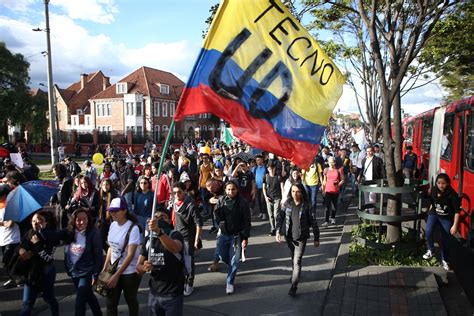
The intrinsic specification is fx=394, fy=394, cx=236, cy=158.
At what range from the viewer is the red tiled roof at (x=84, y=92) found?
186 feet

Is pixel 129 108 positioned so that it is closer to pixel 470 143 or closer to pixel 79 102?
pixel 79 102

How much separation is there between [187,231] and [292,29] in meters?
3.18

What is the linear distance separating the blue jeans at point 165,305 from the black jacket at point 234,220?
2066 mm

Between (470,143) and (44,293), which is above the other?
(470,143)

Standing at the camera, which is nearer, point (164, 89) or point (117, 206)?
point (117, 206)

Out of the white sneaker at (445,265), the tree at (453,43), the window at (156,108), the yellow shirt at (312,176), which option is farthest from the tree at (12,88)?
the white sneaker at (445,265)

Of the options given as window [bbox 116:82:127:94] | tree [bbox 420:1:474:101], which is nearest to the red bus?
tree [bbox 420:1:474:101]

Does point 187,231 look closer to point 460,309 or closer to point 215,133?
point 460,309

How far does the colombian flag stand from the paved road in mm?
2393

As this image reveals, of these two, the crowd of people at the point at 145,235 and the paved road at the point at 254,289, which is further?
the paved road at the point at 254,289

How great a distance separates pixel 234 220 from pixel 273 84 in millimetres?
2513

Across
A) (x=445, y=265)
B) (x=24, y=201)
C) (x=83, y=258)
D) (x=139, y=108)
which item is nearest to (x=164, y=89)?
(x=139, y=108)

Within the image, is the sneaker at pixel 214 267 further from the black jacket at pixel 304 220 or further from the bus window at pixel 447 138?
the bus window at pixel 447 138

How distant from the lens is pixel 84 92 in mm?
57938
